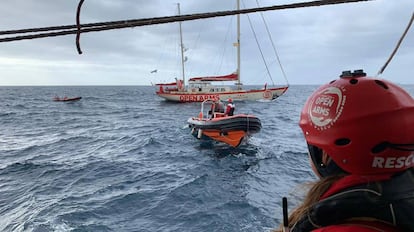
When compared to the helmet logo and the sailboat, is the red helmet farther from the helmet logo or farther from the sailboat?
the sailboat

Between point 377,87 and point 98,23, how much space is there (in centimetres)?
166

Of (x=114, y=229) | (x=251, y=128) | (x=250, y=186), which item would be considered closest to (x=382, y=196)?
(x=114, y=229)

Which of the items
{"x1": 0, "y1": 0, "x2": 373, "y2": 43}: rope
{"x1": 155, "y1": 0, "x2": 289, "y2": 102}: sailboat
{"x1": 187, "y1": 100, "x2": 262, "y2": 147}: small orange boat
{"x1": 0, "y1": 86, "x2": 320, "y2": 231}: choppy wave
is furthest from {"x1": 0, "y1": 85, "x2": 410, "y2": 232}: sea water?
{"x1": 155, "y1": 0, "x2": 289, "y2": 102}: sailboat

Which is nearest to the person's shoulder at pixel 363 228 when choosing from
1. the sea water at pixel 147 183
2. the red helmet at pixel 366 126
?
the red helmet at pixel 366 126

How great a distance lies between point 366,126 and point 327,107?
0.20 m

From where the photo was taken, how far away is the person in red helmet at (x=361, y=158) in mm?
1239

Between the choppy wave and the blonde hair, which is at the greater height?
the blonde hair

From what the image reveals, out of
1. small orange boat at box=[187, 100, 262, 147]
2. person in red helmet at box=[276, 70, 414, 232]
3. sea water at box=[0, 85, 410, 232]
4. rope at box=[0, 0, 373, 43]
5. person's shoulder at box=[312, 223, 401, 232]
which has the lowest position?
sea water at box=[0, 85, 410, 232]

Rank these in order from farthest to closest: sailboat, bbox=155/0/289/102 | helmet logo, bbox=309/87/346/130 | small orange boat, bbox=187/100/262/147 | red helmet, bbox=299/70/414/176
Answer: sailboat, bbox=155/0/289/102
small orange boat, bbox=187/100/262/147
helmet logo, bbox=309/87/346/130
red helmet, bbox=299/70/414/176

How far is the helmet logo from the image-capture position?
58.4 inches

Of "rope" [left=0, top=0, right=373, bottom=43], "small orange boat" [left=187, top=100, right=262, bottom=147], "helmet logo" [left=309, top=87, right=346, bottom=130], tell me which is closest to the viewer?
"helmet logo" [left=309, top=87, right=346, bottom=130]

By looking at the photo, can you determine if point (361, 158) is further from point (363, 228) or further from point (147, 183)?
point (147, 183)

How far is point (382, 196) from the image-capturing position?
4.14 ft

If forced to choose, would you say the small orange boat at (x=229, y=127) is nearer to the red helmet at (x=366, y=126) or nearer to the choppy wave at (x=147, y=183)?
the choppy wave at (x=147, y=183)
